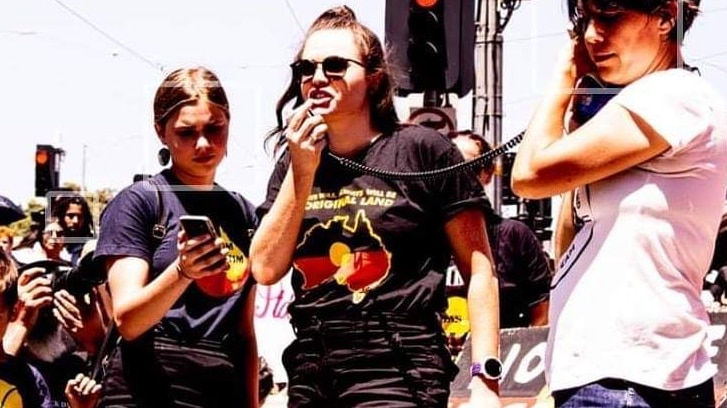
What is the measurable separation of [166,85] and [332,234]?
0.96m

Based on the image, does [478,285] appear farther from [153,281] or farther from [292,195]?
[153,281]

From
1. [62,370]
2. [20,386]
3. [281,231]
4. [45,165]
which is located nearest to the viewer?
[281,231]

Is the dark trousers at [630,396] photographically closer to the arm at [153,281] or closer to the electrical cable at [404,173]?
the electrical cable at [404,173]

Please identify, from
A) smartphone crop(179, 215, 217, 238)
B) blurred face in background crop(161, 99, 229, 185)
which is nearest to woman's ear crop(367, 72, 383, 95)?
smartphone crop(179, 215, 217, 238)

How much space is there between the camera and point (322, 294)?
134 inches

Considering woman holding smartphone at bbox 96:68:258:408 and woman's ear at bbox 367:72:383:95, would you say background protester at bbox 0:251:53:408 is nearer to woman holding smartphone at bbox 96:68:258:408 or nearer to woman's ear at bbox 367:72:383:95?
woman holding smartphone at bbox 96:68:258:408

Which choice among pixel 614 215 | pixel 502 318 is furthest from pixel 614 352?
pixel 502 318

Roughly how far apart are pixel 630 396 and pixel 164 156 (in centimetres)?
196

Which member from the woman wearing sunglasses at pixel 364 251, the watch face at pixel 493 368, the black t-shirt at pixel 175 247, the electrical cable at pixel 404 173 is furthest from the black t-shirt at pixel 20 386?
the watch face at pixel 493 368

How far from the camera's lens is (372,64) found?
3582 mm

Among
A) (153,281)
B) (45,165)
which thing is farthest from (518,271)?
(45,165)

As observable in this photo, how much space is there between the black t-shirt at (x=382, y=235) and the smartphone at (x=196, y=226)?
10.6 inches

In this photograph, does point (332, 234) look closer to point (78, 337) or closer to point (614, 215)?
point (614, 215)

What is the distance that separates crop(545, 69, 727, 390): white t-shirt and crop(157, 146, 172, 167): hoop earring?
1.70m
